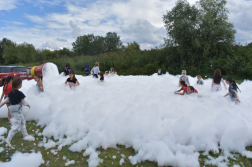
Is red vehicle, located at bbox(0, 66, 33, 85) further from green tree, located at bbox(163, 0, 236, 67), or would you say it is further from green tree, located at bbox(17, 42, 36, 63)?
green tree, located at bbox(17, 42, 36, 63)

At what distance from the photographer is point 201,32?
17156 millimetres

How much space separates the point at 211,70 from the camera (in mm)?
15773

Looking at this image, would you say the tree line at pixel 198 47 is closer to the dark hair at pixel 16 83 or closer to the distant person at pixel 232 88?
the distant person at pixel 232 88

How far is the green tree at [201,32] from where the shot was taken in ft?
55.0

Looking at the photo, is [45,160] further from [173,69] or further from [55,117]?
[173,69]

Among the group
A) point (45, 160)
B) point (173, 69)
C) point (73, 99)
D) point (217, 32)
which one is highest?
point (217, 32)

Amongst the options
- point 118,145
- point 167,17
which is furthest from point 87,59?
point 118,145

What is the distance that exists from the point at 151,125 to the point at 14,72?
11.0 m

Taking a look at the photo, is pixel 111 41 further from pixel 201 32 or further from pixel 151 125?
pixel 151 125

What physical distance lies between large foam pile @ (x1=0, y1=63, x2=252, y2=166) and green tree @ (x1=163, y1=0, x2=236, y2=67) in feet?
40.9

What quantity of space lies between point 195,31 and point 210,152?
53.7ft

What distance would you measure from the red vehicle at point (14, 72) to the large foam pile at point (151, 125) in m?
6.41

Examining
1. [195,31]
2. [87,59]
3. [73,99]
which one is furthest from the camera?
[87,59]

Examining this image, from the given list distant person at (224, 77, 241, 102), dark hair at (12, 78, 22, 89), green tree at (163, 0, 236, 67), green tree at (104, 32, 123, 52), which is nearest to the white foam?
dark hair at (12, 78, 22, 89)
